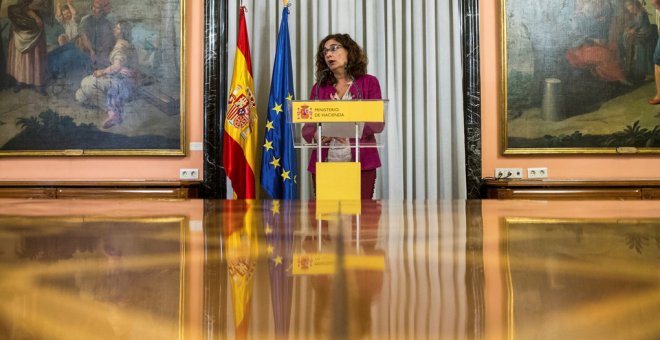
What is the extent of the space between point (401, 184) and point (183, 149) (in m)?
2.12

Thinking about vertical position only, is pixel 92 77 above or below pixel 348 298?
above

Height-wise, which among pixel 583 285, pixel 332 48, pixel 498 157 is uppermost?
pixel 332 48

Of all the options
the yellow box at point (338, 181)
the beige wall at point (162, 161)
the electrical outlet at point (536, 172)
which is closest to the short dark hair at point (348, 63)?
the yellow box at point (338, 181)

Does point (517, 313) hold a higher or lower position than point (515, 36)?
lower

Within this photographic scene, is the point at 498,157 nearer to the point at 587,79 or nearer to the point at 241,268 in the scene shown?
the point at 587,79

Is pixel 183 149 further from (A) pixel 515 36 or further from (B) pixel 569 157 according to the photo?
(B) pixel 569 157

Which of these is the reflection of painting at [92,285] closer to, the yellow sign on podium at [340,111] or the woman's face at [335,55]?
the yellow sign on podium at [340,111]

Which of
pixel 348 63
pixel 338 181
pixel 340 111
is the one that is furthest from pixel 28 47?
pixel 338 181

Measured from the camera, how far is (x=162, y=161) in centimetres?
521

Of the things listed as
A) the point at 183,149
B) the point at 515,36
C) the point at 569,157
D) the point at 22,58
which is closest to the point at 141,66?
the point at 183,149

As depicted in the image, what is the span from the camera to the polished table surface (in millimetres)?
183

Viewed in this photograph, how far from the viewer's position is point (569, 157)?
16.5 ft

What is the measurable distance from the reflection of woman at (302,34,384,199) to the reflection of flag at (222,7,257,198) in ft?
2.74

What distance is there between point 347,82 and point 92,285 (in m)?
3.69
